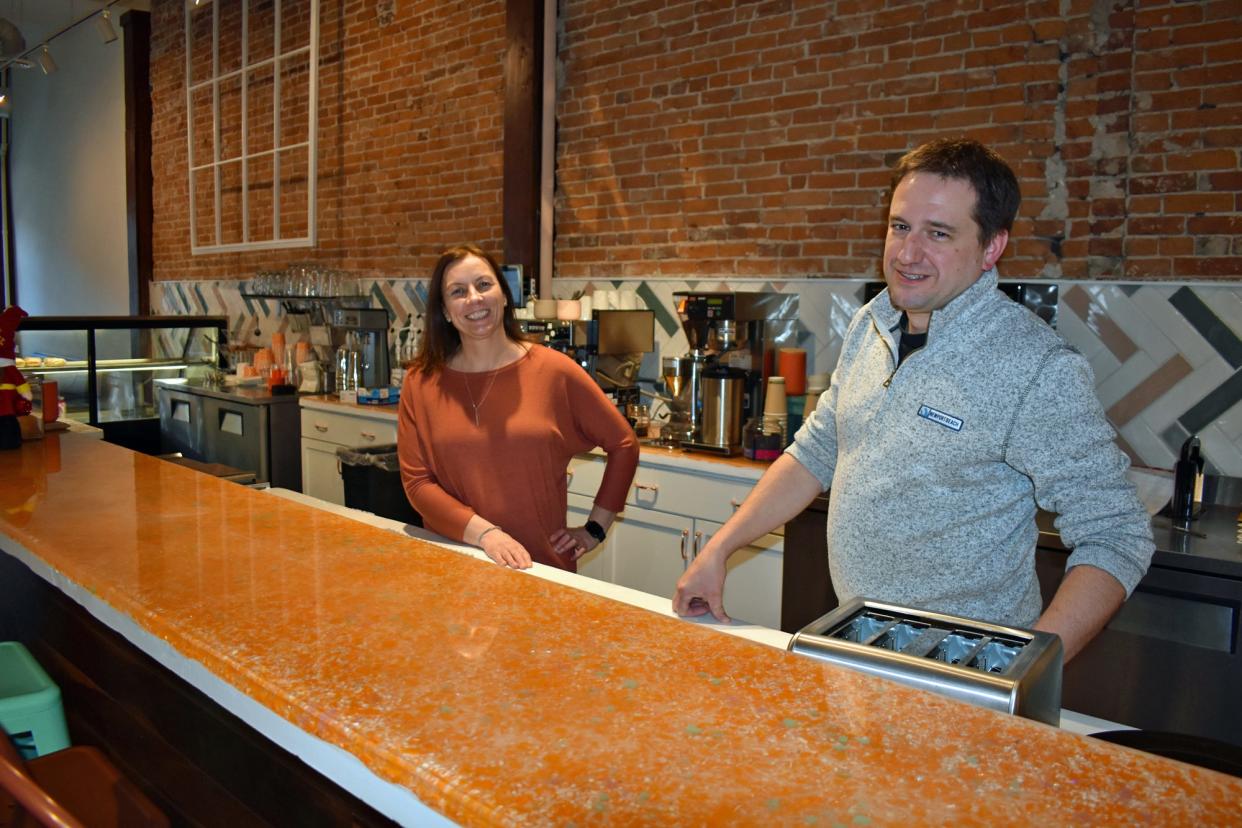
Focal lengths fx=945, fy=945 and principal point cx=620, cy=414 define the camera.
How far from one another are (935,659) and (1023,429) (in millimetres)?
547

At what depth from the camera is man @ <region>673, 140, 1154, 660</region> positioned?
1.54 meters

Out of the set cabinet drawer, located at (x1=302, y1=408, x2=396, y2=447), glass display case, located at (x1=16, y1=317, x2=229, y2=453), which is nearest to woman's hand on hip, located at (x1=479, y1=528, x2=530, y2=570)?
cabinet drawer, located at (x1=302, y1=408, x2=396, y2=447)

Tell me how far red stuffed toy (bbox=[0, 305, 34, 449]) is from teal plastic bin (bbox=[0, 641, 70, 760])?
1.36 meters

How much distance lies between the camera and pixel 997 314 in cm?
166

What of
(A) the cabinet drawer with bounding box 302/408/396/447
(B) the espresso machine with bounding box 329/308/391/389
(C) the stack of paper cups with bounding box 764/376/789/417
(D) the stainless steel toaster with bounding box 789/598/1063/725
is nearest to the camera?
(D) the stainless steel toaster with bounding box 789/598/1063/725

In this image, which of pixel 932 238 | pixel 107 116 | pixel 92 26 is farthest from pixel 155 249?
pixel 932 238

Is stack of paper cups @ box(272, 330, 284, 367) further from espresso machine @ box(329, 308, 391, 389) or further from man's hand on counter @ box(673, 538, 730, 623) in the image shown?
man's hand on counter @ box(673, 538, 730, 623)

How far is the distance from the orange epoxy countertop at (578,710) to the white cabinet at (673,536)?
217 cm

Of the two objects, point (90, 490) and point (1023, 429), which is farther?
point (90, 490)

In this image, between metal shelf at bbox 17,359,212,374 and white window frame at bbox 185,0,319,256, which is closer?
metal shelf at bbox 17,359,212,374

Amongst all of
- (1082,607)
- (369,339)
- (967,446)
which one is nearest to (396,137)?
(369,339)

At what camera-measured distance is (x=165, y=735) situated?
1.73 m

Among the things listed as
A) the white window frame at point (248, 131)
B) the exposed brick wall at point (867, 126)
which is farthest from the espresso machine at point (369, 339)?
the exposed brick wall at point (867, 126)

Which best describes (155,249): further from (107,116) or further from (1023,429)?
(1023,429)
